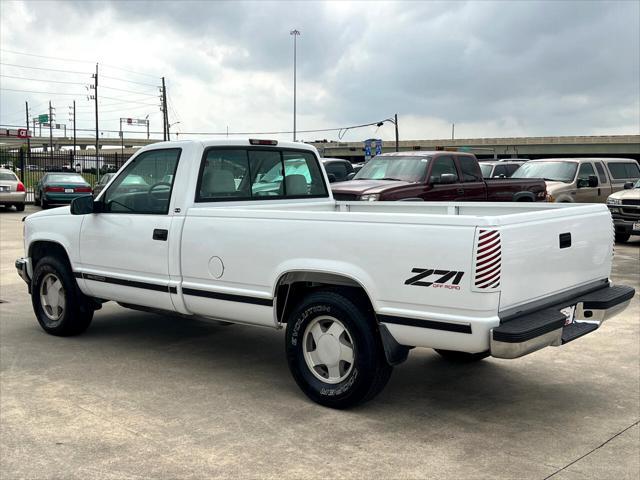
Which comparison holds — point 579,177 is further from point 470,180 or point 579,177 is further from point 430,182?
point 430,182

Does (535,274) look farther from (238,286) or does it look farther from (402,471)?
(238,286)

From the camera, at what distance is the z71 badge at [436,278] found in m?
4.23

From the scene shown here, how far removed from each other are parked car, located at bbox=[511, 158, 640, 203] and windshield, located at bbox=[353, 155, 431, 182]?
150 inches

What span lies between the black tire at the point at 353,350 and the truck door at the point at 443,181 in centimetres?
853

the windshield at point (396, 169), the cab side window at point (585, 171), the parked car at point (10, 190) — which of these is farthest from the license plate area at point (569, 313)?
the parked car at point (10, 190)

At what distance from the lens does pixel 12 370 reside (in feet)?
19.4

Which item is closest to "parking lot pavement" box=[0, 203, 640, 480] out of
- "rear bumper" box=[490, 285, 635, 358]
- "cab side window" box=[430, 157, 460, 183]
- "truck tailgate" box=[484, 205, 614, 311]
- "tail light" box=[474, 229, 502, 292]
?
"rear bumper" box=[490, 285, 635, 358]

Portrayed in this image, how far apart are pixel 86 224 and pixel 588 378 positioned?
15.2ft

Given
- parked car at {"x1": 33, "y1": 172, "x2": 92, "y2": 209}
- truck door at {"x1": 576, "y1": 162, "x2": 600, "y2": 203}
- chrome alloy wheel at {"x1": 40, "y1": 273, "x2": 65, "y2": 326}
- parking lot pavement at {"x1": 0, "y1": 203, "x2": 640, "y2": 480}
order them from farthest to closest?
parked car at {"x1": 33, "y1": 172, "x2": 92, "y2": 209} → truck door at {"x1": 576, "y1": 162, "x2": 600, "y2": 203} → chrome alloy wheel at {"x1": 40, "y1": 273, "x2": 65, "y2": 326} → parking lot pavement at {"x1": 0, "y1": 203, "x2": 640, "y2": 480}

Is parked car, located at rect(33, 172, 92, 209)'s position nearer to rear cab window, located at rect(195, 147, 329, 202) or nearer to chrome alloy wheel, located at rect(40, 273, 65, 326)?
chrome alloy wheel, located at rect(40, 273, 65, 326)

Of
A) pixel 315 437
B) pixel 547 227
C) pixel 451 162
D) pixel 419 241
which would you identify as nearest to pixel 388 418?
pixel 315 437

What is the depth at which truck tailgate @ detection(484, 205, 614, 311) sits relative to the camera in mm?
4273

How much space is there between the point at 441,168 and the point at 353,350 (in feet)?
31.4

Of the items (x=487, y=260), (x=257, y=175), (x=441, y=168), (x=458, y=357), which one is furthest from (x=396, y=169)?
(x=487, y=260)
